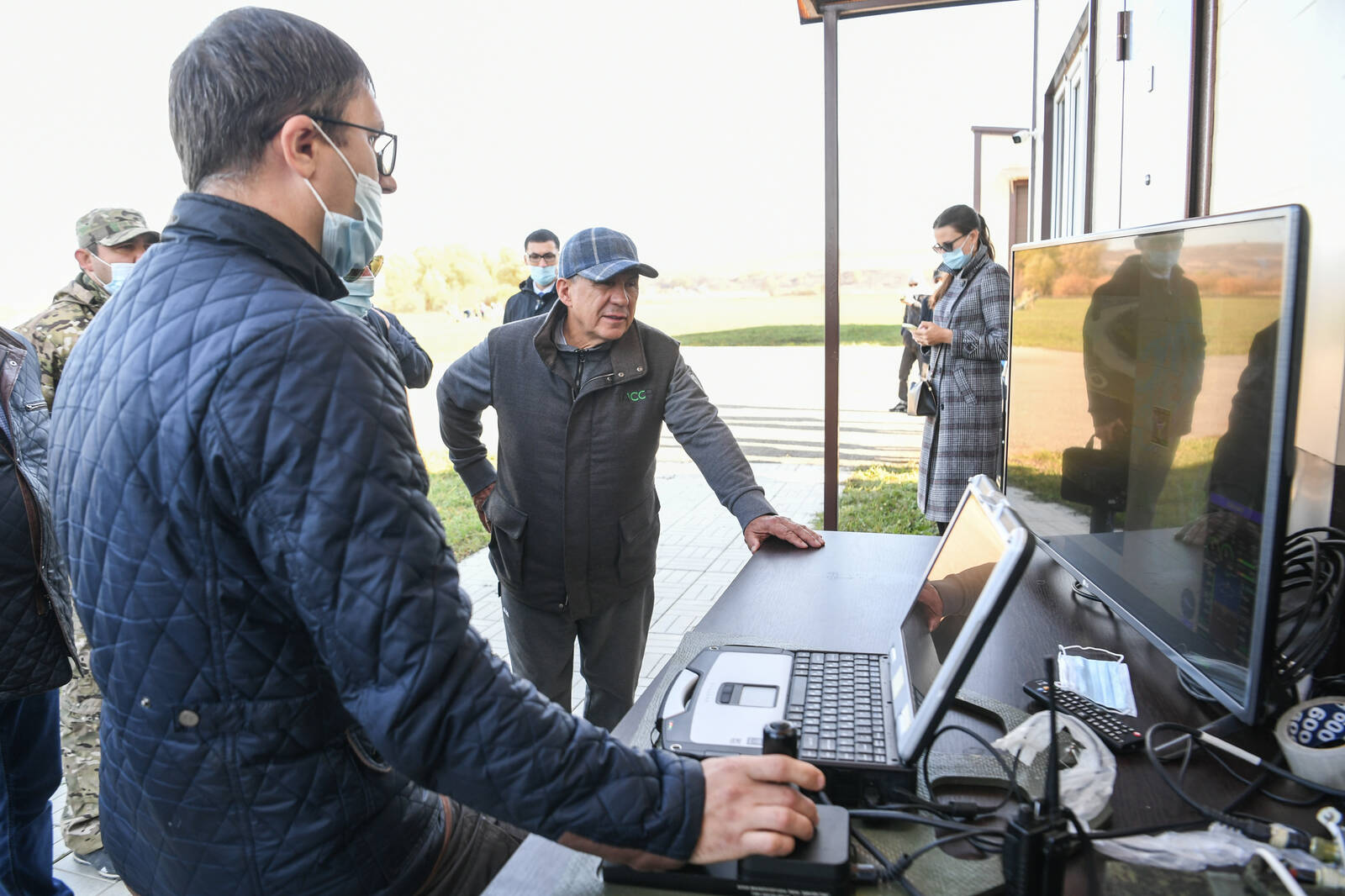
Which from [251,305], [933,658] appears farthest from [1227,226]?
[251,305]

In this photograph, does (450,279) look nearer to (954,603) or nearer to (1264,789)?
(954,603)

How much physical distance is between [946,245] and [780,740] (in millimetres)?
4020

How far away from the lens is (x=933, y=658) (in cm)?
124

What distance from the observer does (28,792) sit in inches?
92.4

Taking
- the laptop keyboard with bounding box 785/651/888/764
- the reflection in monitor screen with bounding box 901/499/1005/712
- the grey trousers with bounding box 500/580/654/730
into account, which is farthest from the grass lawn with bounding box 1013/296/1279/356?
the grey trousers with bounding box 500/580/654/730

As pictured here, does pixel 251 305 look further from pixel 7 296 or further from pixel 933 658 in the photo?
pixel 7 296

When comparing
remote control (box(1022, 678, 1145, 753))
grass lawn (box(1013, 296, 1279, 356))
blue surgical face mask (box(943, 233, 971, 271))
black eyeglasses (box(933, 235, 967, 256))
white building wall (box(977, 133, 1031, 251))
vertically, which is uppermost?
white building wall (box(977, 133, 1031, 251))

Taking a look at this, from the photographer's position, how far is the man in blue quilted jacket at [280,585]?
2.97 ft

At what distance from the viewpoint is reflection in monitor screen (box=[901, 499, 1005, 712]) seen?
3.69ft

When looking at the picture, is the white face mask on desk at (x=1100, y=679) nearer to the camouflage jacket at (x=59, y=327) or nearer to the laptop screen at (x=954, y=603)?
the laptop screen at (x=954, y=603)

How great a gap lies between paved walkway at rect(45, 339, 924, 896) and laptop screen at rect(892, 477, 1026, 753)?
2.46m

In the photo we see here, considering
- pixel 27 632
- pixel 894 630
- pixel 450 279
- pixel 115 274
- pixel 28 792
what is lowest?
pixel 28 792

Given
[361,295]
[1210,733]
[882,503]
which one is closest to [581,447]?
[361,295]

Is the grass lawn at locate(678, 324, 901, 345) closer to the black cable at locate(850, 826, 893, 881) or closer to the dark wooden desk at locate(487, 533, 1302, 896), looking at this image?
the dark wooden desk at locate(487, 533, 1302, 896)
